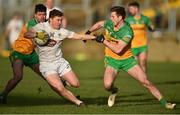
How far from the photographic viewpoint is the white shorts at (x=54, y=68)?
14.5 metres

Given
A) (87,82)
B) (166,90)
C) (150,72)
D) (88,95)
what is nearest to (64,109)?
(88,95)

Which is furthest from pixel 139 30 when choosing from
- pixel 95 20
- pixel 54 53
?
pixel 95 20

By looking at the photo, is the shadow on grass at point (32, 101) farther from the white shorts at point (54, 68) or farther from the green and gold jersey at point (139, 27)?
the green and gold jersey at point (139, 27)

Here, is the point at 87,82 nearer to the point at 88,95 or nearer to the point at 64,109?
the point at 88,95

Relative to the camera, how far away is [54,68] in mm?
14539

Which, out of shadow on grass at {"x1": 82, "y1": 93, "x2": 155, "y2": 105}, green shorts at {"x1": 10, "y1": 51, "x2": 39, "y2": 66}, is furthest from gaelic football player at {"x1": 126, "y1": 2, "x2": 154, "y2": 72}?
green shorts at {"x1": 10, "y1": 51, "x2": 39, "y2": 66}

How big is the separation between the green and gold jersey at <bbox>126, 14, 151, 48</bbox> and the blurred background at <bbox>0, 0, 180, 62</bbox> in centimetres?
1466

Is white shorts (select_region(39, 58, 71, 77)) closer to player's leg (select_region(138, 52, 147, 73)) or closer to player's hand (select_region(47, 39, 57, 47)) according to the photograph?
player's hand (select_region(47, 39, 57, 47))

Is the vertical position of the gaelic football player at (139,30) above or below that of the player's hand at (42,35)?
below

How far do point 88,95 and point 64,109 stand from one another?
356 centimetres

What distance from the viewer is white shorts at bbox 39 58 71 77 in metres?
14.5

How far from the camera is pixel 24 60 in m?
15.9

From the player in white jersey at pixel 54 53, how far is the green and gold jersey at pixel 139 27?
7.29 metres

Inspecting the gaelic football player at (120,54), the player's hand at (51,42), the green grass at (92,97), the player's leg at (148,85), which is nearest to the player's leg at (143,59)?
the green grass at (92,97)
